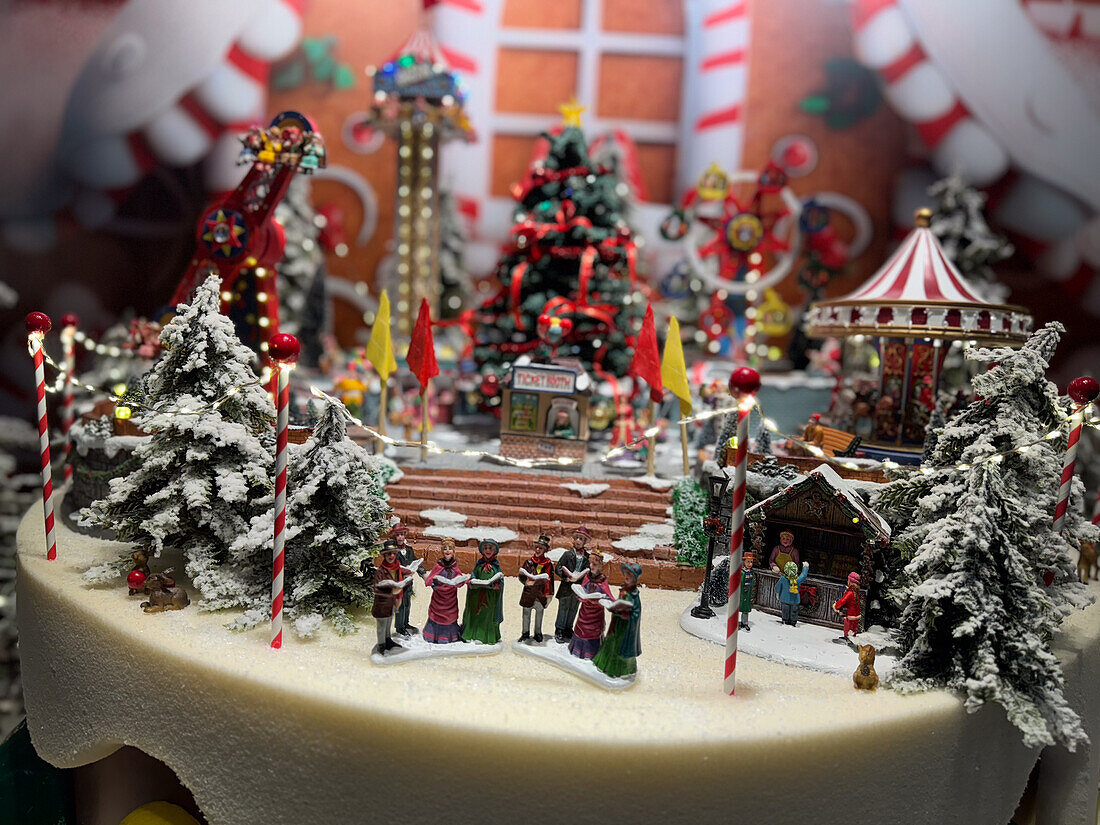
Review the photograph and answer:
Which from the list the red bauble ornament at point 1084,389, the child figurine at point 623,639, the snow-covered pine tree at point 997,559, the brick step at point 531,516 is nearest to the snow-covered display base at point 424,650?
the child figurine at point 623,639

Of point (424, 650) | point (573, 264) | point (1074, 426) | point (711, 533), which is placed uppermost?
point (573, 264)

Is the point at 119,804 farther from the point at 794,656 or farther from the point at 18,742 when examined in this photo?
the point at 794,656

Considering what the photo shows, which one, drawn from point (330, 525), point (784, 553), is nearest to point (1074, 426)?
point (784, 553)

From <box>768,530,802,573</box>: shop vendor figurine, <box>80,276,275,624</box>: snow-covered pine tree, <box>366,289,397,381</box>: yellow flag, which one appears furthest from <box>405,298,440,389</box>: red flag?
<box>768,530,802,573</box>: shop vendor figurine

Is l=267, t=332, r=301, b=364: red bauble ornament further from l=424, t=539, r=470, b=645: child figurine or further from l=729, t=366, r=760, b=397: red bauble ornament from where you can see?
l=729, t=366, r=760, b=397: red bauble ornament

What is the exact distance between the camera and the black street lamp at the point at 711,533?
19.7 ft

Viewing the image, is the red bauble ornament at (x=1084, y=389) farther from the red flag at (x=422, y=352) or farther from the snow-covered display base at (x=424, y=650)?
the red flag at (x=422, y=352)

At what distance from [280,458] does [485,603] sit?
1.57 meters

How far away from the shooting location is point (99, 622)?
536cm

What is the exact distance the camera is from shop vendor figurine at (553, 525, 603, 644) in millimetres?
5289

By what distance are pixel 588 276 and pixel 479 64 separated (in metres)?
5.68

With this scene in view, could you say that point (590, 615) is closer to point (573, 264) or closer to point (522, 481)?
point (522, 481)

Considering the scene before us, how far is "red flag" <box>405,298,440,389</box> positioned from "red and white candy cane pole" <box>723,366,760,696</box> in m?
4.25

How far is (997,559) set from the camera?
5008 millimetres
